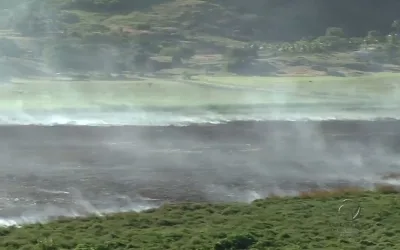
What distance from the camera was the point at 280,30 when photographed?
133 meters

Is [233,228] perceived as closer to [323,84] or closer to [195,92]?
[195,92]

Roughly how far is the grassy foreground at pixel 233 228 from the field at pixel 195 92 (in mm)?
46397

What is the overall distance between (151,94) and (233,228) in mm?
54722

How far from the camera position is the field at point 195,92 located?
78.6m

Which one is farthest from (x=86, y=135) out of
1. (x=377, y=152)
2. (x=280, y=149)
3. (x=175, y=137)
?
(x=377, y=152)

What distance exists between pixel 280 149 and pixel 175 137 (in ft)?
30.6

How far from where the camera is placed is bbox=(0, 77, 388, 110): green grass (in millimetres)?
78062

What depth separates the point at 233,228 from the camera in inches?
1120

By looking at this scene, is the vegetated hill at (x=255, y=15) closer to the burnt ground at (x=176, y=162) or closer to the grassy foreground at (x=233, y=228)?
the burnt ground at (x=176, y=162)

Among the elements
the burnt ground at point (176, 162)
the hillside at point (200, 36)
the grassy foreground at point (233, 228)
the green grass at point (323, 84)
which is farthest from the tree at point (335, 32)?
the grassy foreground at point (233, 228)

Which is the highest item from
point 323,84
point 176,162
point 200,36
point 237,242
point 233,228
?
point 200,36

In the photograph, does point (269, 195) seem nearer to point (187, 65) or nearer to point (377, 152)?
point (377, 152)

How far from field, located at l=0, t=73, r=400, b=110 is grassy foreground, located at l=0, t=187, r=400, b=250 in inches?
1827

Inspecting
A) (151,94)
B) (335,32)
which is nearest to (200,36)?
(335,32)
